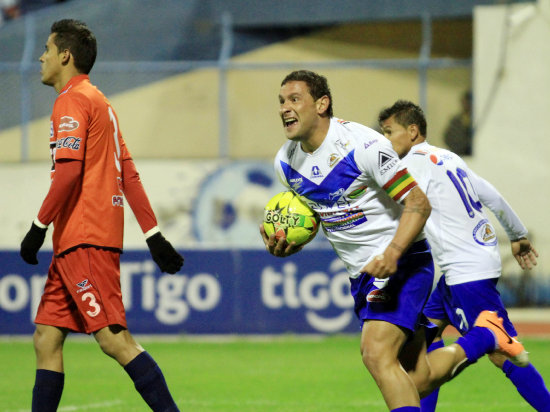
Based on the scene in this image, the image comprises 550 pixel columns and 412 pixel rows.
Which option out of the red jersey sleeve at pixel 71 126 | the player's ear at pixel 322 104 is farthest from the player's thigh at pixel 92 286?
the player's ear at pixel 322 104

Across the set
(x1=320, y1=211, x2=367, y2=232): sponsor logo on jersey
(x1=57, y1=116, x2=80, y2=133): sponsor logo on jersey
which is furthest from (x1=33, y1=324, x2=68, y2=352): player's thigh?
(x1=320, y1=211, x2=367, y2=232): sponsor logo on jersey

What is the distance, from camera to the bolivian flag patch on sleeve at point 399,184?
4.88 m

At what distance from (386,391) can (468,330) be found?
1422mm

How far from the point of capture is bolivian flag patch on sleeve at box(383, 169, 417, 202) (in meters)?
4.88

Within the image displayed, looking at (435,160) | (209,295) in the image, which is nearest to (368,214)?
(435,160)

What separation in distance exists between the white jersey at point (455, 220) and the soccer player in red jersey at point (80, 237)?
6.50 feet

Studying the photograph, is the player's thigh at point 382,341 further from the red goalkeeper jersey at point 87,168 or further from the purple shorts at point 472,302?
the red goalkeeper jersey at point 87,168

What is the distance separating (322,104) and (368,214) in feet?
2.15

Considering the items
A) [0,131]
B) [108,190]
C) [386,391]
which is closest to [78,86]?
[108,190]

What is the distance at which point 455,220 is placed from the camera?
6.08m

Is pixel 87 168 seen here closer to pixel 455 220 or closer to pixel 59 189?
pixel 59 189

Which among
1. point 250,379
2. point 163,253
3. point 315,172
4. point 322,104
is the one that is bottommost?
point 250,379

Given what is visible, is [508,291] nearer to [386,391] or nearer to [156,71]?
[156,71]

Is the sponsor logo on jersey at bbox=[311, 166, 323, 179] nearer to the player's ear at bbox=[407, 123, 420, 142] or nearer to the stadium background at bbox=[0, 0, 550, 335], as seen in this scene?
the player's ear at bbox=[407, 123, 420, 142]
